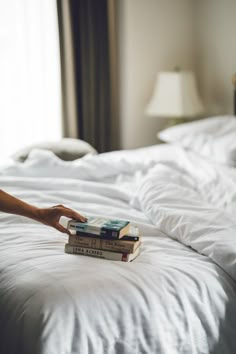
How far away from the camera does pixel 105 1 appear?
370 centimetres

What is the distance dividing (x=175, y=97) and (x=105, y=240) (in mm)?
2170

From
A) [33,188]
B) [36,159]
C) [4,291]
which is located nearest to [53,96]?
[36,159]

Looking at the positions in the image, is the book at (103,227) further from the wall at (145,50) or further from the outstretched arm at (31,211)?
the wall at (145,50)

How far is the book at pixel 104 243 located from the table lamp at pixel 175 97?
6.91ft

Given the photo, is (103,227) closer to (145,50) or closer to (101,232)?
(101,232)

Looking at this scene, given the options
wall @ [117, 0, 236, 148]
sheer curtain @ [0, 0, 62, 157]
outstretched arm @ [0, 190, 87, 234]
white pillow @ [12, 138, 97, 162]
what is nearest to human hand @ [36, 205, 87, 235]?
outstretched arm @ [0, 190, 87, 234]

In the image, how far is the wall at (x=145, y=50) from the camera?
380cm

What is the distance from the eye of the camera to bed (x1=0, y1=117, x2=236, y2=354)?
138cm

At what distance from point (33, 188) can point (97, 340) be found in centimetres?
113

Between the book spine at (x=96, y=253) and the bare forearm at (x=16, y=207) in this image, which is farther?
the bare forearm at (x=16, y=207)

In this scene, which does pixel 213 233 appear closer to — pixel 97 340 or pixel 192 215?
pixel 192 215

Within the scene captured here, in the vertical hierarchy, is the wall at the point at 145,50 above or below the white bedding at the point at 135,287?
above

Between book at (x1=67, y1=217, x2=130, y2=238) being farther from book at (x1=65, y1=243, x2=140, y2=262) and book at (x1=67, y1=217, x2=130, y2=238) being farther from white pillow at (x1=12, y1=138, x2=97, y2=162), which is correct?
white pillow at (x1=12, y1=138, x2=97, y2=162)

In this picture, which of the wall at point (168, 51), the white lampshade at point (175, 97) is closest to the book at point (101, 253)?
the white lampshade at point (175, 97)
